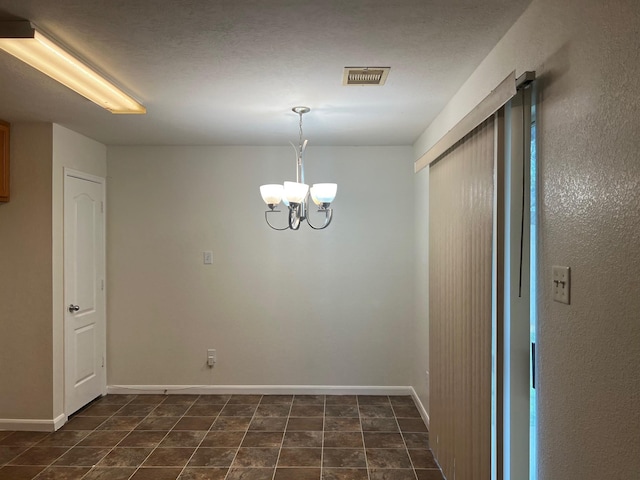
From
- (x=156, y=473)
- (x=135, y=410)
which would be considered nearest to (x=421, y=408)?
(x=156, y=473)

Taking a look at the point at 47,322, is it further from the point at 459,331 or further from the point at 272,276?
the point at 459,331

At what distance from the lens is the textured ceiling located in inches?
62.2

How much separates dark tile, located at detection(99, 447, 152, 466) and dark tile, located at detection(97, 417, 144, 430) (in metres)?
0.36

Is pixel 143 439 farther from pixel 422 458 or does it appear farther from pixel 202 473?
pixel 422 458

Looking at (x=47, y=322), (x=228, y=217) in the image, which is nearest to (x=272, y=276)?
(x=228, y=217)

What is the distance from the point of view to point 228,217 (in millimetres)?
3945

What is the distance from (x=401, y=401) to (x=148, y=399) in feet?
7.65

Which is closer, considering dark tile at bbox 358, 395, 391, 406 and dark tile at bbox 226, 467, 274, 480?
dark tile at bbox 226, 467, 274, 480

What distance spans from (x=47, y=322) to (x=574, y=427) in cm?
345

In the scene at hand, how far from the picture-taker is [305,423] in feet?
10.8

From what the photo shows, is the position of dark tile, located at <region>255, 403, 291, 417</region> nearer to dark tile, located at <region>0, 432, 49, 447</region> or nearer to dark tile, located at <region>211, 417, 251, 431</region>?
dark tile, located at <region>211, 417, 251, 431</region>

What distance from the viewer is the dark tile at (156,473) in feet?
8.34

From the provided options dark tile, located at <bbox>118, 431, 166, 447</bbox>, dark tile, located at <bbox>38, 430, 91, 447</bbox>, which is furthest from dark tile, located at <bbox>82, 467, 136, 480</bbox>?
dark tile, located at <bbox>38, 430, 91, 447</bbox>

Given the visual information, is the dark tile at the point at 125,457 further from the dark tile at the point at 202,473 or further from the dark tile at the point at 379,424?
the dark tile at the point at 379,424
